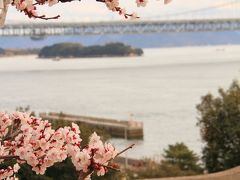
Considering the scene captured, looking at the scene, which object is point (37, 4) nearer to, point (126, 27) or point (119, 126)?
point (119, 126)

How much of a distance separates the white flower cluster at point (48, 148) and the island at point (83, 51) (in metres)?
122

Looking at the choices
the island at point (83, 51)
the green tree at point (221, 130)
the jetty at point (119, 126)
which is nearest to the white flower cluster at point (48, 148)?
the green tree at point (221, 130)

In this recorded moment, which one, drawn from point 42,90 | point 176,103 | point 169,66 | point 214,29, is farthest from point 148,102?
point 169,66

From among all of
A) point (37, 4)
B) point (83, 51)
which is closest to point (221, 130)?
point (37, 4)

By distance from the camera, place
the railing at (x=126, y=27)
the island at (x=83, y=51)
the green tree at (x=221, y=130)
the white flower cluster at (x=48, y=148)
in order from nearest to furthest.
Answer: the white flower cluster at (x=48, y=148) < the green tree at (x=221, y=130) < the railing at (x=126, y=27) < the island at (x=83, y=51)

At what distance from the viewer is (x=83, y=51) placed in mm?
129000

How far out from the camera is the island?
5039 inches

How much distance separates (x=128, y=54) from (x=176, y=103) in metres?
81.8

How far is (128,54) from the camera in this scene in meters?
136

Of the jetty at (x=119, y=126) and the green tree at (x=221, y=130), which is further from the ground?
the green tree at (x=221, y=130)

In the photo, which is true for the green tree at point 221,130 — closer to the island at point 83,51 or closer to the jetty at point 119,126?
the jetty at point 119,126

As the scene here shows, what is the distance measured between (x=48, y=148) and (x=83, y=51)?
12555 cm

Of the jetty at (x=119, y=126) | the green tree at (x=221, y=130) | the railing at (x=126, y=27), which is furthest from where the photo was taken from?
the railing at (x=126, y=27)

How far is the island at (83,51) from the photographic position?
128000mm
